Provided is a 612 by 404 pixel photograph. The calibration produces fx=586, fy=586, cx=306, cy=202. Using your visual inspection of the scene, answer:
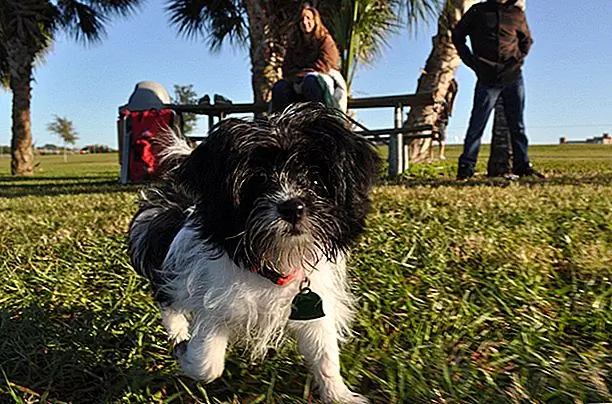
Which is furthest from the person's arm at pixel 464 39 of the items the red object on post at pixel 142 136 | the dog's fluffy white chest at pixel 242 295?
the dog's fluffy white chest at pixel 242 295

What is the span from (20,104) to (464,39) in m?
16.6

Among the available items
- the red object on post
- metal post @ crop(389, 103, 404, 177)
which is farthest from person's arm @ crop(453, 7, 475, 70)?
the red object on post

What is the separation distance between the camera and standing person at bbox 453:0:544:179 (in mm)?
8305

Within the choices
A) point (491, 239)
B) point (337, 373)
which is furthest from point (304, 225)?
point (491, 239)

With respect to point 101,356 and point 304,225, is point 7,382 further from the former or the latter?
point 304,225

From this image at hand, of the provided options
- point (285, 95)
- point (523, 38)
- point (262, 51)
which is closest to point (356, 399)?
point (285, 95)

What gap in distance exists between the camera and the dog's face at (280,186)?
6.65ft

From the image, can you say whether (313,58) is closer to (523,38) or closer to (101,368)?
(523,38)

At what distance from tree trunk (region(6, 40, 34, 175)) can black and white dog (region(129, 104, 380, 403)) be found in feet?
66.5

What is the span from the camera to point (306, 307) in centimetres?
A: 210

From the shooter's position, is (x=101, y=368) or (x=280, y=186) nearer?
(x=280, y=186)

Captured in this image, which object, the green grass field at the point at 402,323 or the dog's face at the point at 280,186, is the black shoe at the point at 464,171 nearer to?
the green grass field at the point at 402,323

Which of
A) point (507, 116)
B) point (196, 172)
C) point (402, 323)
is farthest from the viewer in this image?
point (507, 116)

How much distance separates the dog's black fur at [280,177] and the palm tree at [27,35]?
2013cm
